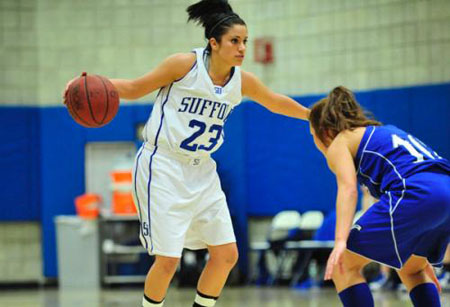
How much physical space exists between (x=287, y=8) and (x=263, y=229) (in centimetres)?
322

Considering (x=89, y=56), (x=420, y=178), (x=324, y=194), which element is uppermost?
(x=89, y=56)

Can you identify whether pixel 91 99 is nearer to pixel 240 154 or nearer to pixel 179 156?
pixel 179 156

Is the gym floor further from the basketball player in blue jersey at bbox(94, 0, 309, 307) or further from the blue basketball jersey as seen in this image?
the blue basketball jersey

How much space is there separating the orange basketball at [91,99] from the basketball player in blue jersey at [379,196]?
1224 mm

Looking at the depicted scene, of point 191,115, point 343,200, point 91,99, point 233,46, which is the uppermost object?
point 233,46

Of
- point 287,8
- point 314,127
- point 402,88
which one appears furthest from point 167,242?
point 287,8

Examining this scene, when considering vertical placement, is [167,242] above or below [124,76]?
below

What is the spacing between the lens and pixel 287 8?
11.6m

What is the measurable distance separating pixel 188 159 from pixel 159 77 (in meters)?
0.52

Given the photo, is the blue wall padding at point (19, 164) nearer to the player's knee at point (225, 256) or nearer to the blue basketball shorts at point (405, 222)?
the player's knee at point (225, 256)

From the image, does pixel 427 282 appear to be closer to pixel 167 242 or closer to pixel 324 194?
pixel 167 242

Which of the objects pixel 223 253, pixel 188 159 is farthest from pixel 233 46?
pixel 223 253

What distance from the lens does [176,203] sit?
15.3ft

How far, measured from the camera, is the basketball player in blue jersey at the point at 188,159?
467cm
